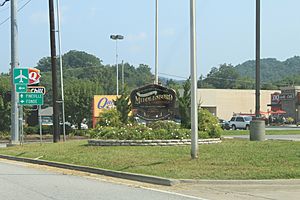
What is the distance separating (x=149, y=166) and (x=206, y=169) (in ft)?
7.07

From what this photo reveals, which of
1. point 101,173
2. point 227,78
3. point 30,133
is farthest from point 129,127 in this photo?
point 227,78

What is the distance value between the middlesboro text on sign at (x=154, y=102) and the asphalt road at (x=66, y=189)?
33.0ft

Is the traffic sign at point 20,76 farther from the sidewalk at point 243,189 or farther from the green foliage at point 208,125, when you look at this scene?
the sidewalk at point 243,189

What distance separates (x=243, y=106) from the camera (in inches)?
3620

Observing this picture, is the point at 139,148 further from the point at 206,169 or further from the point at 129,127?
the point at 206,169

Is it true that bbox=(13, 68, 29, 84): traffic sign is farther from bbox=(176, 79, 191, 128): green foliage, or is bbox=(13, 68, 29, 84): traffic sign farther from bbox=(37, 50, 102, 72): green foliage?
bbox=(37, 50, 102, 72): green foliage

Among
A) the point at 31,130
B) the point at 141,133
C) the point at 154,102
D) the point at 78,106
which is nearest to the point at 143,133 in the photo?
the point at 141,133

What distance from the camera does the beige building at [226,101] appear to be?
8806 centimetres

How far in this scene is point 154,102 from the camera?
2708 cm

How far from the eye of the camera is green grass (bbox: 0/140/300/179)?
14.8m

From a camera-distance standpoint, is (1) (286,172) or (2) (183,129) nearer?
(1) (286,172)

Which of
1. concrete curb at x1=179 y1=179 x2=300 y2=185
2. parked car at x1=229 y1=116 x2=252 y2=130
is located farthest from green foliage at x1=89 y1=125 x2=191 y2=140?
parked car at x1=229 y1=116 x2=252 y2=130

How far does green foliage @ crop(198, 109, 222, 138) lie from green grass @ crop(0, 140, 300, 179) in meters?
3.56

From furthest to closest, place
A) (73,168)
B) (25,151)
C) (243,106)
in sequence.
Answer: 1. (243,106)
2. (25,151)
3. (73,168)
